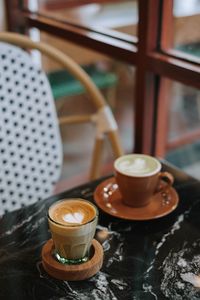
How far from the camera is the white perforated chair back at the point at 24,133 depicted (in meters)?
1.26

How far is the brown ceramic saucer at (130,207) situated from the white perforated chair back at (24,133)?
1.00ft

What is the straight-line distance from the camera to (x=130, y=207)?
968 millimetres

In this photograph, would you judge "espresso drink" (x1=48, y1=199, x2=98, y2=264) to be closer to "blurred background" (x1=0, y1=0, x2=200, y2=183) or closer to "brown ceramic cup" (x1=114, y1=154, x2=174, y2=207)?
"brown ceramic cup" (x1=114, y1=154, x2=174, y2=207)

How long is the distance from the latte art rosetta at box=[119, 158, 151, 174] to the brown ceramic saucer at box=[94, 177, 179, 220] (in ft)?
0.23

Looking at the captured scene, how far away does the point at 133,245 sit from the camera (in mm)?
867

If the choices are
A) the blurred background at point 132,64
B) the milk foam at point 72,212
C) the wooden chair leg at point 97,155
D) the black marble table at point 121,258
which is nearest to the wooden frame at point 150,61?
the blurred background at point 132,64

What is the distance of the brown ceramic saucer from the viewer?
939 millimetres

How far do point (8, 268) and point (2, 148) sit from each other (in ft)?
1.60

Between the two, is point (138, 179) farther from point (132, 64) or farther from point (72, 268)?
point (132, 64)

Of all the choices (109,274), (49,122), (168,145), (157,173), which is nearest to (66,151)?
(168,145)

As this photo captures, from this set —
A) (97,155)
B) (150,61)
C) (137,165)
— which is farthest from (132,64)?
(137,165)

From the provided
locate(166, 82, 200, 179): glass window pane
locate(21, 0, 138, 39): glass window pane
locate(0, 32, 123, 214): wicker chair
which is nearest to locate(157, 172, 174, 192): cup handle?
locate(0, 32, 123, 214): wicker chair

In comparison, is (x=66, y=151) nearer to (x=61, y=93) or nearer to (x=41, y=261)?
(x=61, y=93)

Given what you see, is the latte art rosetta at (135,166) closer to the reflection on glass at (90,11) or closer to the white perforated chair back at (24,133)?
the white perforated chair back at (24,133)
